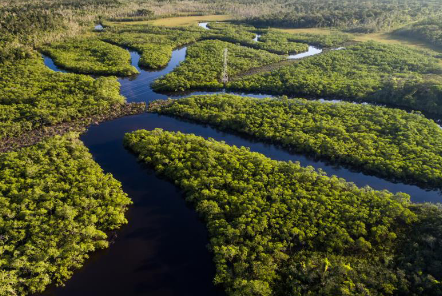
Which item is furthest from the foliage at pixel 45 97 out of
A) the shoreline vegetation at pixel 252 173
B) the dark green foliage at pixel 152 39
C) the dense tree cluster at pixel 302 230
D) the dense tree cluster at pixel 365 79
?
the dense tree cluster at pixel 365 79

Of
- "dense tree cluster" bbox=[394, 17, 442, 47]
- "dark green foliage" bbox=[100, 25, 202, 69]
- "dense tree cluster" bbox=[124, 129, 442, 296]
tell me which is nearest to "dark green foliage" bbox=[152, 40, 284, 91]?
"dark green foliage" bbox=[100, 25, 202, 69]

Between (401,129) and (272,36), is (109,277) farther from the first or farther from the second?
(272,36)

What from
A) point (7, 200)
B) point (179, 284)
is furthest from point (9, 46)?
point (179, 284)

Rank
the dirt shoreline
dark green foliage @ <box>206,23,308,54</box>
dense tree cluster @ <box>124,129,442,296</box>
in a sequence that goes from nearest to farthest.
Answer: dense tree cluster @ <box>124,129,442,296</box> < the dirt shoreline < dark green foliage @ <box>206,23,308,54</box>

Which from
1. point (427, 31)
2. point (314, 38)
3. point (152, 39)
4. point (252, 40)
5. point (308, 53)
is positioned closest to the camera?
point (308, 53)

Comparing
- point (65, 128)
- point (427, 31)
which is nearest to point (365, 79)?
point (427, 31)

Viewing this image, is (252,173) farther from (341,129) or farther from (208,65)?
(208,65)

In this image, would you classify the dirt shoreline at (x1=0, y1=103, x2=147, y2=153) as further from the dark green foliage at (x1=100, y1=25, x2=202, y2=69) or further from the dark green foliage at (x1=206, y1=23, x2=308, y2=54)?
the dark green foliage at (x1=206, y1=23, x2=308, y2=54)
